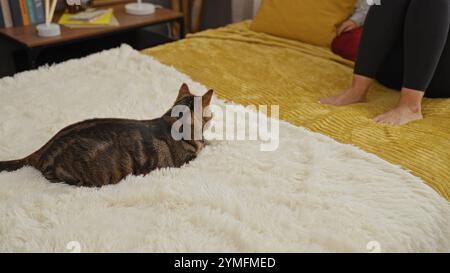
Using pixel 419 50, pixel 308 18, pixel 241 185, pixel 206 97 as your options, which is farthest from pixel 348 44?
pixel 241 185

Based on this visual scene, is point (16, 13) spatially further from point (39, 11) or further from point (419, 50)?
point (419, 50)

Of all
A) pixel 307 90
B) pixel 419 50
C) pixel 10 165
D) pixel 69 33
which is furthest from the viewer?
pixel 69 33

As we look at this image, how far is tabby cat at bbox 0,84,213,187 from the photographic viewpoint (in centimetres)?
93

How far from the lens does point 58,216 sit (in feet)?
2.71

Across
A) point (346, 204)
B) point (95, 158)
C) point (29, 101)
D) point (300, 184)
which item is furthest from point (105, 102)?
point (346, 204)

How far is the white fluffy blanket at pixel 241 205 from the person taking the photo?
772 millimetres

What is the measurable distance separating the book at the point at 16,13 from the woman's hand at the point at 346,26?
1.52m

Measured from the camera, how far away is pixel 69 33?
2.02 m

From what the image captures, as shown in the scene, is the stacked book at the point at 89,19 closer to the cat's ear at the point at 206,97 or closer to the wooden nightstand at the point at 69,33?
the wooden nightstand at the point at 69,33

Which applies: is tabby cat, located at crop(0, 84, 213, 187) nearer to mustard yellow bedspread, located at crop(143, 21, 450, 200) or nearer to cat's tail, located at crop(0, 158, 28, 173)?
cat's tail, located at crop(0, 158, 28, 173)

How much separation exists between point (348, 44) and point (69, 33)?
128 centimetres

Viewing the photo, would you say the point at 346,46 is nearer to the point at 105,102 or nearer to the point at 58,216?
the point at 105,102

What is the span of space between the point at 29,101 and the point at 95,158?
554 mm

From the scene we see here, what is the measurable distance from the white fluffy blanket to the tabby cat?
0.10 ft
